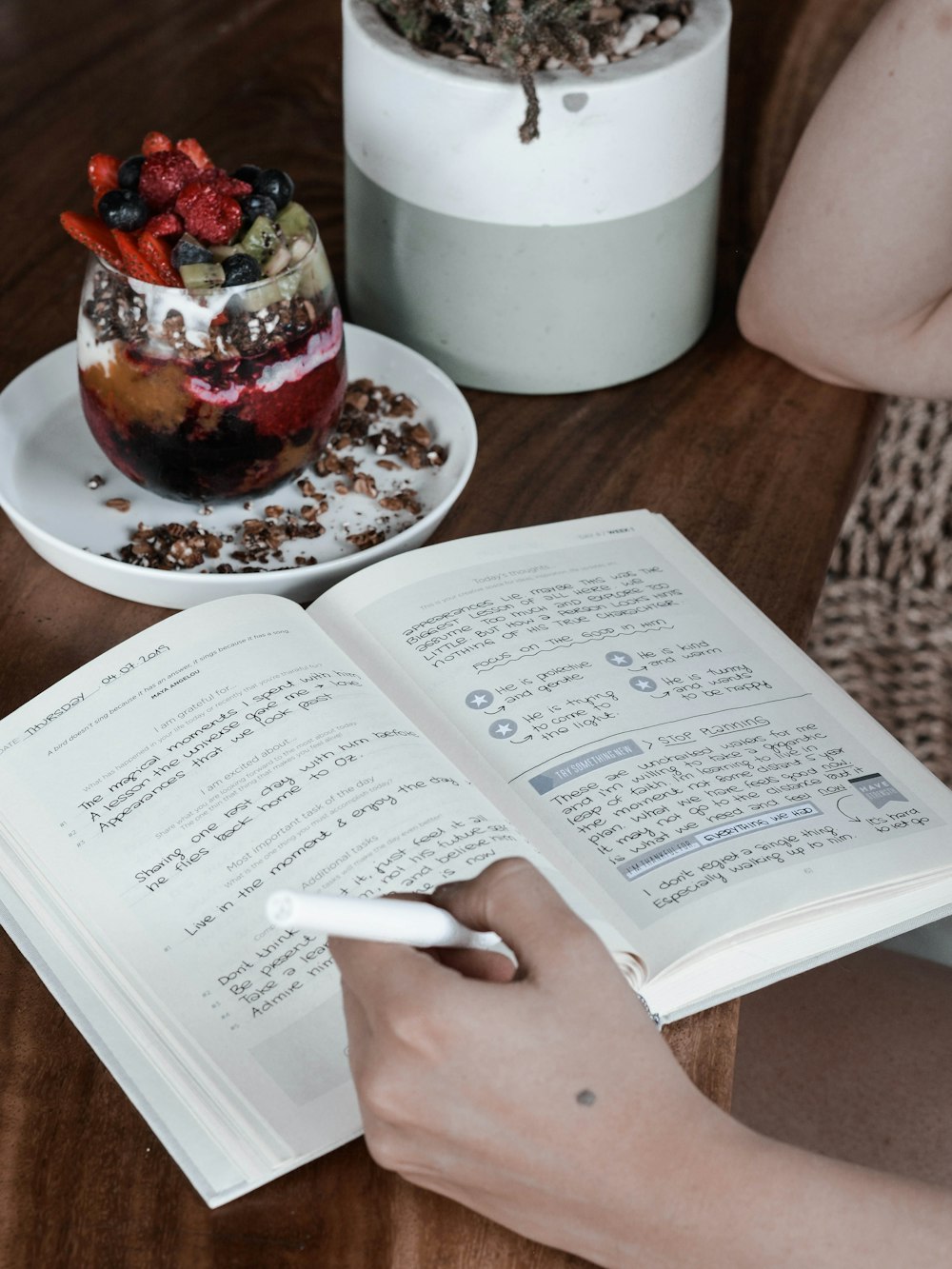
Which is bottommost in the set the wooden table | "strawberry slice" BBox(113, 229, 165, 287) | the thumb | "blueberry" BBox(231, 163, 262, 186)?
the wooden table

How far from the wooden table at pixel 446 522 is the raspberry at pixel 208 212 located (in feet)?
0.71

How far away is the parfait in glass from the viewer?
0.72 meters

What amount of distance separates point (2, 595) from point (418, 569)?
0.81ft

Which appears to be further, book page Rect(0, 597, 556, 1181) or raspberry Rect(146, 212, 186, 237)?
raspberry Rect(146, 212, 186, 237)

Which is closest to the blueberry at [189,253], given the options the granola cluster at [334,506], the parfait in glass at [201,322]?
the parfait in glass at [201,322]

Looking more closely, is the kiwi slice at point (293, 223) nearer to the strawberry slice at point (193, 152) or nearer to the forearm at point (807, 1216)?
the strawberry slice at point (193, 152)

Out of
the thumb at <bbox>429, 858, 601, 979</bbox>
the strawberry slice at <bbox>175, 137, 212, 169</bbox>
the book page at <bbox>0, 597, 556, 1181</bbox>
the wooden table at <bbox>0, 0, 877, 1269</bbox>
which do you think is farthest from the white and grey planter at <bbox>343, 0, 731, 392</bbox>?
the thumb at <bbox>429, 858, 601, 979</bbox>

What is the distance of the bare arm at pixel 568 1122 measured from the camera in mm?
471

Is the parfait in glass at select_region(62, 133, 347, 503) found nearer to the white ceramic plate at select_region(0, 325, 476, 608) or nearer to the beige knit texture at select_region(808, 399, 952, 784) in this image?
the white ceramic plate at select_region(0, 325, 476, 608)

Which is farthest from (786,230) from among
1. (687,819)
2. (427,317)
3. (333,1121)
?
(333,1121)

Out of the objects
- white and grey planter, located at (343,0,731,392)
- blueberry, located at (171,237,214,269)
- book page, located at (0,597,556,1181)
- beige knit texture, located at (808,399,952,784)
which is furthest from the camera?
beige knit texture, located at (808,399,952,784)

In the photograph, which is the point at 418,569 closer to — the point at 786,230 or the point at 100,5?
the point at 786,230

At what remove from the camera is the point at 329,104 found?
4.12ft

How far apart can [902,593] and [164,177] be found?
2.67 ft
